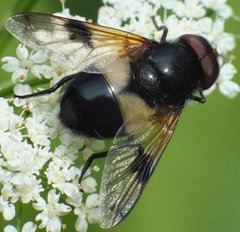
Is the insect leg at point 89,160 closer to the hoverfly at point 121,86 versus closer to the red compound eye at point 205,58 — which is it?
the hoverfly at point 121,86

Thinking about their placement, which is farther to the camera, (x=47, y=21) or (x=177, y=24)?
(x=177, y=24)

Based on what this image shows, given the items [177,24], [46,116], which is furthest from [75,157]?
[177,24]

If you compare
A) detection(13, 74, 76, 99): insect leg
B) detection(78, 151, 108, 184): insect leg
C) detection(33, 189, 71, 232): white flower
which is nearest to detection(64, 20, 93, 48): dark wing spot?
detection(13, 74, 76, 99): insect leg

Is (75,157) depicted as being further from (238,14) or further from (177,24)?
(238,14)

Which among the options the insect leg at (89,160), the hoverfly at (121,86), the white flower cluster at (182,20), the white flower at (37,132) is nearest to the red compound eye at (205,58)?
the hoverfly at (121,86)

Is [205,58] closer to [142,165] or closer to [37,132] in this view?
[142,165]

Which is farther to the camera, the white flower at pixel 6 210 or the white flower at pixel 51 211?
the white flower at pixel 51 211
